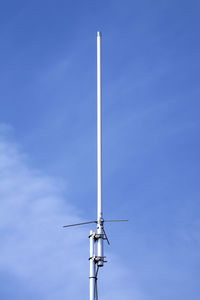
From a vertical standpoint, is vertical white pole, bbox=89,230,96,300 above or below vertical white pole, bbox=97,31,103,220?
below

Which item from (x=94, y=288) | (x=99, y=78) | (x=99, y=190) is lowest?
(x=94, y=288)

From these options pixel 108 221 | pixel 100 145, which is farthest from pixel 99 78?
pixel 108 221

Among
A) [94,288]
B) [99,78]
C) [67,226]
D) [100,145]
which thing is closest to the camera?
[94,288]

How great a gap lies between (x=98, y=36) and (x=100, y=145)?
6.53 meters

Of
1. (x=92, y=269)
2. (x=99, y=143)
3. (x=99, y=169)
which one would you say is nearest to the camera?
(x=92, y=269)

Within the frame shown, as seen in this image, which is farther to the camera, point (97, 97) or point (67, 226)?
point (97, 97)

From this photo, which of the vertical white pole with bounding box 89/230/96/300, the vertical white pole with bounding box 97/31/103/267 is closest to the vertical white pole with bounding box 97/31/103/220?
the vertical white pole with bounding box 97/31/103/267

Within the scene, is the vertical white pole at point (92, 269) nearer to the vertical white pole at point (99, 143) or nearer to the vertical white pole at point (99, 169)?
the vertical white pole at point (99, 169)

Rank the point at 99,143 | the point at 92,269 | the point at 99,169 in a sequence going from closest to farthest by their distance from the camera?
the point at 92,269, the point at 99,169, the point at 99,143

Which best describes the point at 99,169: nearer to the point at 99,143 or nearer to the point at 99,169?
the point at 99,169

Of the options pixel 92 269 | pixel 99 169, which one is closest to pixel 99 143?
pixel 99 169

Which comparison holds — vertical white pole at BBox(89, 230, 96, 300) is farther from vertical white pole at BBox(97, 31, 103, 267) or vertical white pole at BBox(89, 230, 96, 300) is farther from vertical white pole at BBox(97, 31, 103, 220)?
vertical white pole at BBox(97, 31, 103, 220)

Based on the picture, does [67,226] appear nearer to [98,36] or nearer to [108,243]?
[108,243]

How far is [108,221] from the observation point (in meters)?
24.1
